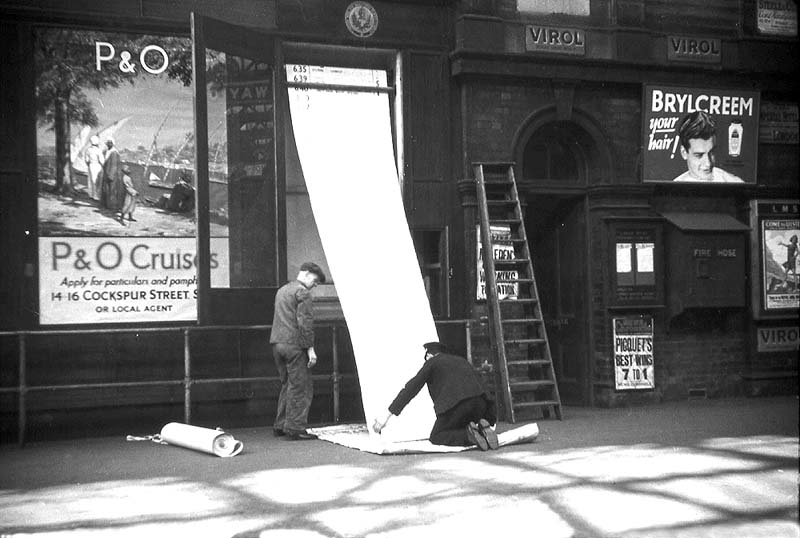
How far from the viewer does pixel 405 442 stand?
10.6m

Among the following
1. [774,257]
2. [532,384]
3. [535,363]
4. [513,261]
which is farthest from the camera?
[774,257]

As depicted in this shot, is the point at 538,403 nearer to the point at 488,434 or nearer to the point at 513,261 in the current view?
the point at 513,261

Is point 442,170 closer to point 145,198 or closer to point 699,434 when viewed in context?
point 145,198

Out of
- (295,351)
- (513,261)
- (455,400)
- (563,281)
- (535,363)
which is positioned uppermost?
(513,261)

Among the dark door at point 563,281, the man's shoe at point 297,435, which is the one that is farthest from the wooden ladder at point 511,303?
the man's shoe at point 297,435

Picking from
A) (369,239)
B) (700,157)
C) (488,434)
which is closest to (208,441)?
(488,434)

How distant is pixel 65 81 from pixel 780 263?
10074mm

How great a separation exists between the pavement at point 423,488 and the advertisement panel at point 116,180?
5.66ft

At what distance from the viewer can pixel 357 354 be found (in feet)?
37.1

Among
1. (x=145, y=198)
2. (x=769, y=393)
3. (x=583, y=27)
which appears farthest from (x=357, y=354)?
(x=769, y=393)

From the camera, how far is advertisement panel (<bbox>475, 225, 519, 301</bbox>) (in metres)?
13.3

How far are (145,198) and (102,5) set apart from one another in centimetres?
222

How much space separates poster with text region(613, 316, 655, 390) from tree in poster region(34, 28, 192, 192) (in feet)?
24.0

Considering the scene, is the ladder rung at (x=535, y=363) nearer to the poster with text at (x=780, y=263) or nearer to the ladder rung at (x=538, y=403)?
the ladder rung at (x=538, y=403)
